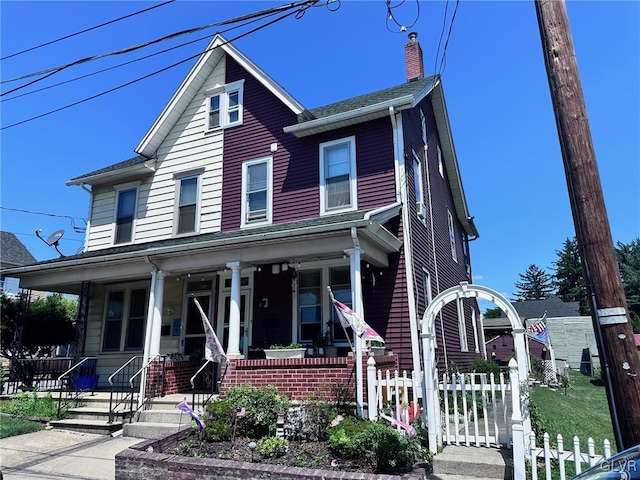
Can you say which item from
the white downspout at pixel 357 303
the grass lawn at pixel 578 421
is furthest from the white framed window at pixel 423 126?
the grass lawn at pixel 578 421

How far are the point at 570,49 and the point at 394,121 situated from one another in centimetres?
671

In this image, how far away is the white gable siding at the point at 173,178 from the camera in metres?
13.2

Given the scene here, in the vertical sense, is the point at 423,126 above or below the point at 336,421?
above

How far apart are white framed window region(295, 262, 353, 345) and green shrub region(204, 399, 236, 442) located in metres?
3.41

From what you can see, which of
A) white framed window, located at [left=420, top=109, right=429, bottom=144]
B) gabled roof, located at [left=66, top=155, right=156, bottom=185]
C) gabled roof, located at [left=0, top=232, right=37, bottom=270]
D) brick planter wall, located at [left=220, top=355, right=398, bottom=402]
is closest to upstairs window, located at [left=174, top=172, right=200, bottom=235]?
gabled roof, located at [left=66, top=155, right=156, bottom=185]

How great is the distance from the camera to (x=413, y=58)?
15383mm

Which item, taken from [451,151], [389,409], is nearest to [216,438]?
[389,409]

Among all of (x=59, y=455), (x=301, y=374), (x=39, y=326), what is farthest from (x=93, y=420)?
(x=39, y=326)

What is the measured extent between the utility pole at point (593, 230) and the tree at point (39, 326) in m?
17.7

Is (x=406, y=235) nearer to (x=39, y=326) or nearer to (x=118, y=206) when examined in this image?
(x=118, y=206)

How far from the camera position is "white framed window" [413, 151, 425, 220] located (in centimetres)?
1218

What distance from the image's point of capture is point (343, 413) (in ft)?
25.7

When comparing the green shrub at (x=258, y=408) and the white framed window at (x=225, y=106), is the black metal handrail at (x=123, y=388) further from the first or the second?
the white framed window at (x=225, y=106)

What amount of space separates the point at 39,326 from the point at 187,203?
8.36 metres
